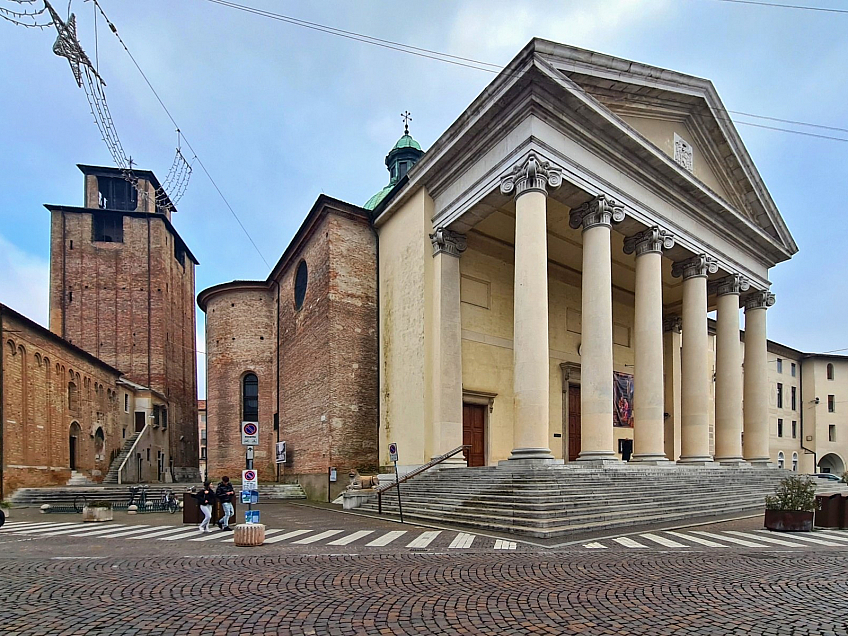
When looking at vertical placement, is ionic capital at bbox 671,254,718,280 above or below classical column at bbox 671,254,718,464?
above

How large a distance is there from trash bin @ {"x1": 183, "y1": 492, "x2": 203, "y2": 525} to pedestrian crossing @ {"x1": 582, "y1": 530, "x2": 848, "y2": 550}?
30.1ft

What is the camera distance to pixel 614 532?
1128cm

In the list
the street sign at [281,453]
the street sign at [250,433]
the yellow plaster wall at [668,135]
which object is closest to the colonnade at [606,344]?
the yellow plaster wall at [668,135]

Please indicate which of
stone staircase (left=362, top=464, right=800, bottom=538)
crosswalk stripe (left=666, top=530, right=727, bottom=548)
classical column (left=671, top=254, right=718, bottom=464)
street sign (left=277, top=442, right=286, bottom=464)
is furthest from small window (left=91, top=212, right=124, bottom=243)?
crosswalk stripe (left=666, top=530, right=727, bottom=548)

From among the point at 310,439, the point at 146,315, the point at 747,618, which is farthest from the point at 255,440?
the point at 146,315

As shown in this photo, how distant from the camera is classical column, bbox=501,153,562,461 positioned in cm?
1462

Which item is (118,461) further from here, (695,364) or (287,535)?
(695,364)

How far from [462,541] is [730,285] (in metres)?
18.5

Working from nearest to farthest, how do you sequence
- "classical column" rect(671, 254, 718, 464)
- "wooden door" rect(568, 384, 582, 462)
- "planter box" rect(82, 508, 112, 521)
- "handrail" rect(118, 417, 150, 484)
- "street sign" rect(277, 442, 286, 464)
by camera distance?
1. "planter box" rect(82, 508, 112, 521)
2. "classical column" rect(671, 254, 718, 464)
3. "wooden door" rect(568, 384, 582, 462)
4. "street sign" rect(277, 442, 286, 464)
5. "handrail" rect(118, 417, 150, 484)

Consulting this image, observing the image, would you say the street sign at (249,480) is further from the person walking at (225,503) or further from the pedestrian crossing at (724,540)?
the pedestrian crossing at (724,540)

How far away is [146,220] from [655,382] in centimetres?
3570

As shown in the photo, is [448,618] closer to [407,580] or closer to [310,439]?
[407,580]

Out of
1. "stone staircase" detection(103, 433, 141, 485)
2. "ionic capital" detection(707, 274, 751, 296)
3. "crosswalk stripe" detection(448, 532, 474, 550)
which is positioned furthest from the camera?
"stone staircase" detection(103, 433, 141, 485)

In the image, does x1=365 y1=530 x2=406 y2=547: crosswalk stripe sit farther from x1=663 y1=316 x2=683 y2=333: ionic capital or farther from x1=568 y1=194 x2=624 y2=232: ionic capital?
x1=663 y1=316 x2=683 y2=333: ionic capital
